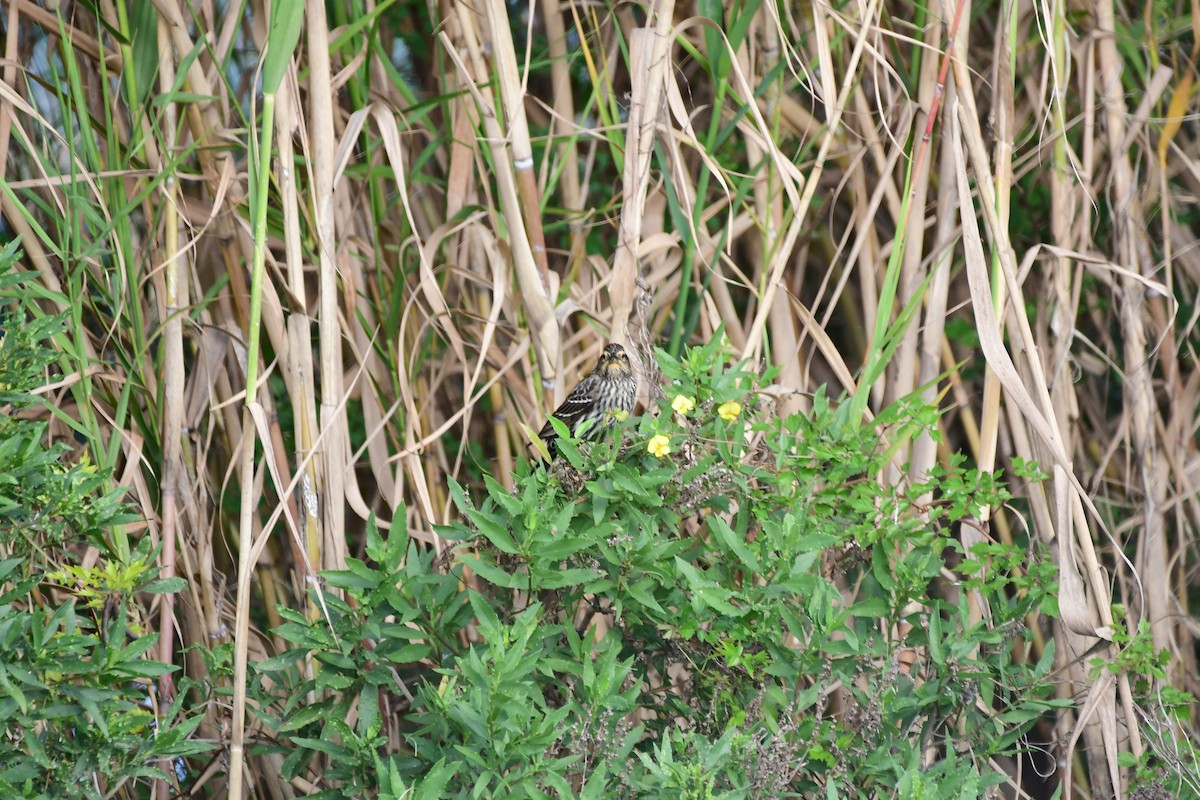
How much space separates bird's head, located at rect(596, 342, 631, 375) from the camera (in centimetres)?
220

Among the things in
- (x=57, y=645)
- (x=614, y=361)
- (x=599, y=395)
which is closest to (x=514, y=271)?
(x=614, y=361)

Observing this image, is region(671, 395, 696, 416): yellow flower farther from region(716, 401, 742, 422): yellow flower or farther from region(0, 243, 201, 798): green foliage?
region(0, 243, 201, 798): green foliage

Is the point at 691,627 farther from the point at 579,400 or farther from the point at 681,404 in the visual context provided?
the point at 579,400

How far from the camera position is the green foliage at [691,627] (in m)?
1.44

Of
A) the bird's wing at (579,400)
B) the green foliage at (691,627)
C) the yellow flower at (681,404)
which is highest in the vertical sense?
the yellow flower at (681,404)

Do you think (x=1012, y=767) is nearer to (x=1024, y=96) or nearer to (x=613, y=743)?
(x=1024, y=96)

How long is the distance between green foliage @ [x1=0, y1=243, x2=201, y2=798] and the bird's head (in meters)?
0.90

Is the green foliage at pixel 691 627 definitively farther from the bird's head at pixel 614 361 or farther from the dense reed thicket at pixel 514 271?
the bird's head at pixel 614 361

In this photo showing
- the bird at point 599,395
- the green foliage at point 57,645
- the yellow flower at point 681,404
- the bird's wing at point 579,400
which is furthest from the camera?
the bird's wing at point 579,400

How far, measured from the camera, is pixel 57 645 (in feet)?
4.69

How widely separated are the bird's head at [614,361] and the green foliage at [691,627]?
1.65ft

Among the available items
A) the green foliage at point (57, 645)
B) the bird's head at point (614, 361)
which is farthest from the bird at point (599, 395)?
the green foliage at point (57, 645)

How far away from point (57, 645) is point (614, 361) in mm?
1168

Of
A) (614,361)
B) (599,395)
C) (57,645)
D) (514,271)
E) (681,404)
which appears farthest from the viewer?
(599,395)
